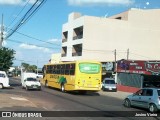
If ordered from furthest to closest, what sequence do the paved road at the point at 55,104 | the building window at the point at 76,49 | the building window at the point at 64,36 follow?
the building window at the point at 64,36
the building window at the point at 76,49
the paved road at the point at 55,104

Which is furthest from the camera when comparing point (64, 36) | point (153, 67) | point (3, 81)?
point (64, 36)

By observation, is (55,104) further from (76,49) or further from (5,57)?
(76,49)

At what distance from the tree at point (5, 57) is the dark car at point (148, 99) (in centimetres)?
2685

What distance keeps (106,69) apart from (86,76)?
2614cm

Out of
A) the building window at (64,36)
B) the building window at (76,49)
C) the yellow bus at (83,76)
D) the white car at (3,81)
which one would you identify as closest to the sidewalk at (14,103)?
the yellow bus at (83,76)

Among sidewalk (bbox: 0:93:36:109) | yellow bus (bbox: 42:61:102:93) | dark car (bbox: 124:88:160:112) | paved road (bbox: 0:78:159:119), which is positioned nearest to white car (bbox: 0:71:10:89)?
yellow bus (bbox: 42:61:102:93)

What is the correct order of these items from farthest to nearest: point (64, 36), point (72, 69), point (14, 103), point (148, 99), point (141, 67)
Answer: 1. point (64, 36)
2. point (141, 67)
3. point (72, 69)
4. point (14, 103)
5. point (148, 99)

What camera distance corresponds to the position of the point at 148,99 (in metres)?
21.3

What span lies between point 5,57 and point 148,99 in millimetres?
29183

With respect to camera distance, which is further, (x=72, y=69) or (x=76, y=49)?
(x=76, y=49)

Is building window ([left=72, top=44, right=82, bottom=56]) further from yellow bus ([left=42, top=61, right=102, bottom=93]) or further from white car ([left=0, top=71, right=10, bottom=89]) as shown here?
yellow bus ([left=42, top=61, right=102, bottom=93])

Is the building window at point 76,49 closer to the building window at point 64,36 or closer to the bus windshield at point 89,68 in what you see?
the building window at point 64,36

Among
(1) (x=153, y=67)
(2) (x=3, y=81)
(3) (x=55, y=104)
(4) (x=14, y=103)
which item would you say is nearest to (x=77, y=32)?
(1) (x=153, y=67)

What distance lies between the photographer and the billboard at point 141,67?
4600cm
